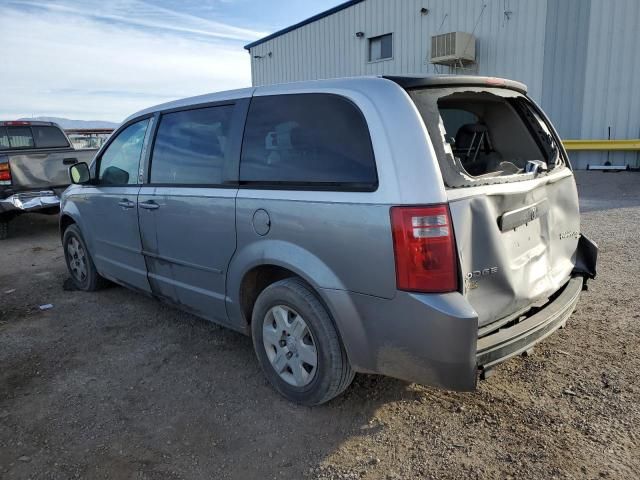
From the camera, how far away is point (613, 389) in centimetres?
309

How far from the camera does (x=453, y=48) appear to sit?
1475 cm

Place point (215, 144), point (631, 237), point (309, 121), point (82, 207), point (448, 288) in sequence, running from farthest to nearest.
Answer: point (631, 237)
point (82, 207)
point (215, 144)
point (309, 121)
point (448, 288)

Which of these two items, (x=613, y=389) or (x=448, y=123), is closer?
(x=613, y=389)

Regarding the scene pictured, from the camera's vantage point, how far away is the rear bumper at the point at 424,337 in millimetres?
2371

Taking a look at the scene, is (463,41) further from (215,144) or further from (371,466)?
(371,466)

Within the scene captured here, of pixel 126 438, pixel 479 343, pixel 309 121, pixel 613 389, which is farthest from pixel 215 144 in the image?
pixel 613 389

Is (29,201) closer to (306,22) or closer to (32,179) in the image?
(32,179)

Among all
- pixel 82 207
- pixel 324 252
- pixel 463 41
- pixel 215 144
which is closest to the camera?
pixel 324 252

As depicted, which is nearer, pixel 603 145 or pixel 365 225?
pixel 365 225

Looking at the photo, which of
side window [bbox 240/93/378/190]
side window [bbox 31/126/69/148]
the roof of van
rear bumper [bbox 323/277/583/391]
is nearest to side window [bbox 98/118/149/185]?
the roof of van

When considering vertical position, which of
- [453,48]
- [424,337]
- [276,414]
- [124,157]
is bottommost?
[276,414]

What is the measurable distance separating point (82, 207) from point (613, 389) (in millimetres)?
4650

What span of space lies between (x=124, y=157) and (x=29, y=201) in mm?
4705

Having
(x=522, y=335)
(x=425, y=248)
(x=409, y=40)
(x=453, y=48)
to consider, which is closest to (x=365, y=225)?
(x=425, y=248)
